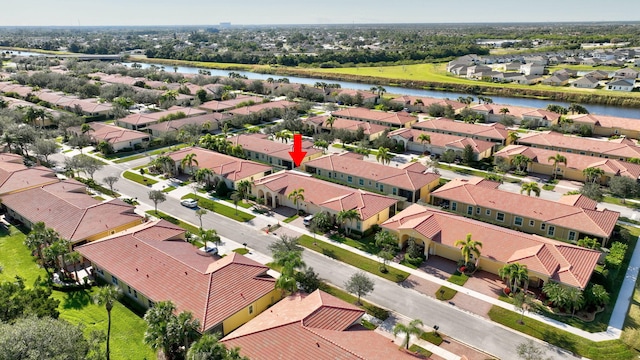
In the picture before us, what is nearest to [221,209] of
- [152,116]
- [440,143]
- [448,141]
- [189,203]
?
[189,203]

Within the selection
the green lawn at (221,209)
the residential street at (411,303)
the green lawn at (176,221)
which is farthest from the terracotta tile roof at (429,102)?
the green lawn at (176,221)

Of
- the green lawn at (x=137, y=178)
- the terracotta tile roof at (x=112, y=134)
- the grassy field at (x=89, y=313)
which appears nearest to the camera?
the grassy field at (x=89, y=313)

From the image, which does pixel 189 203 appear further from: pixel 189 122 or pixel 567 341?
pixel 567 341

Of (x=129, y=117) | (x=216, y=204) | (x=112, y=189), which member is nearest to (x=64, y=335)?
(x=216, y=204)

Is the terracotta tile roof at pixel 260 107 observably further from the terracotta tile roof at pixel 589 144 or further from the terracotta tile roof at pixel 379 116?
the terracotta tile roof at pixel 589 144

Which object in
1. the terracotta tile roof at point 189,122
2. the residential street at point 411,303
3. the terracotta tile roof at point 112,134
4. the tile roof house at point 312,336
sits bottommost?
the residential street at point 411,303

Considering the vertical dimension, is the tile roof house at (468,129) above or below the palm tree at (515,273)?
above

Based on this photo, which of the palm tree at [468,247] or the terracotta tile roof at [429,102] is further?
the terracotta tile roof at [429,102]
